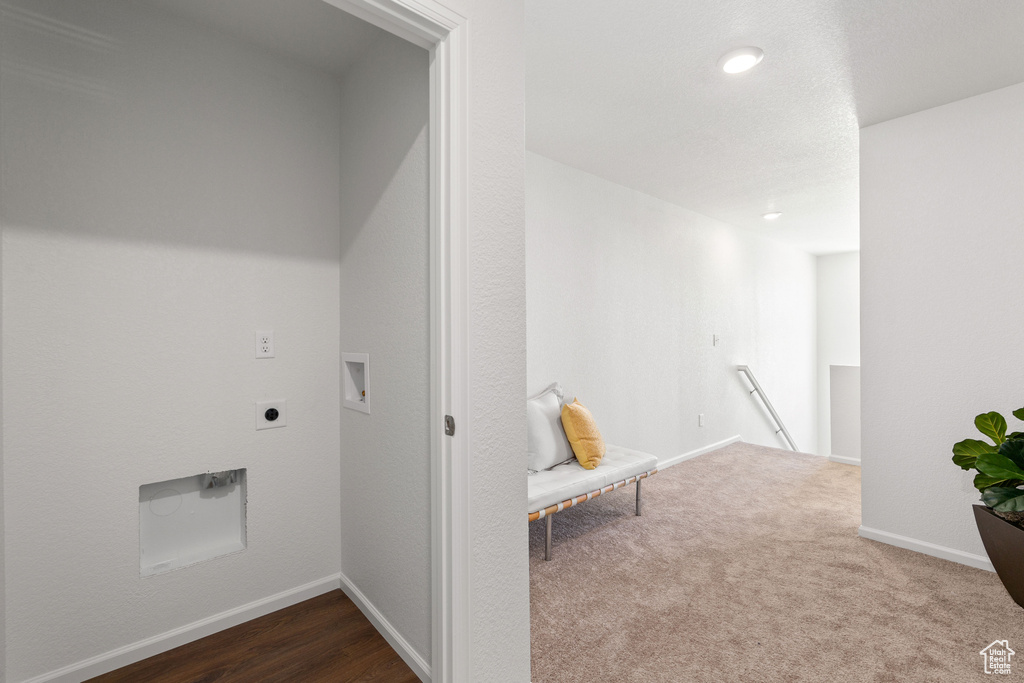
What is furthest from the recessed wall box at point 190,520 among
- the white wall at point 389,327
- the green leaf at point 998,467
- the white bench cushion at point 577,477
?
the green leaf at point 998,467

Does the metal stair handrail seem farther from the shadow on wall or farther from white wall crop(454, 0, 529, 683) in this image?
the shadow on wall

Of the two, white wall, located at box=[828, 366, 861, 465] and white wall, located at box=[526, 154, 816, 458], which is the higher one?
white wall, located at box=[526, 154, 816, 458]

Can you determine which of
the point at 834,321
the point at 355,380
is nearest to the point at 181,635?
the point at 355,380

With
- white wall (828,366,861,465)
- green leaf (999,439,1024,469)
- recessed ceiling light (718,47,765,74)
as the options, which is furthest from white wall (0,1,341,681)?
white wall (828,366,861,465)

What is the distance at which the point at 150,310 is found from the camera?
1684 millimetres

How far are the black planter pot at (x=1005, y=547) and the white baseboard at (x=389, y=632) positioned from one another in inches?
94.4

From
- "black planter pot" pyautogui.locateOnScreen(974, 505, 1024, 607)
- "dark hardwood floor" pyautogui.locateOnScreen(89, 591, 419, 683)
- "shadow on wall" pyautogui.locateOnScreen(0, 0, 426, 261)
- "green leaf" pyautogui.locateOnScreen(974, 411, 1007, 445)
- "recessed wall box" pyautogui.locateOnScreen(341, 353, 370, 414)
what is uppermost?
"shadow on wall" pyautogui.locateOnScreen(0, 0, 426, 261)

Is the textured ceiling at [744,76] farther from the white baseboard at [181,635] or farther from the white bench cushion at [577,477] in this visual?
the white baseboard at [181,635]

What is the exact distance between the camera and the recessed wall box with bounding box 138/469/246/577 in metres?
1.73

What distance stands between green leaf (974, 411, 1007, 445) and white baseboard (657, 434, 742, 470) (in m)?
2.22

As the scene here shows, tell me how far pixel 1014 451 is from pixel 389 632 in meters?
2.65

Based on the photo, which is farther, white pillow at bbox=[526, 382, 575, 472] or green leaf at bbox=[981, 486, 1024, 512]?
white pillow at bbox=[526, 382, 575, 472]

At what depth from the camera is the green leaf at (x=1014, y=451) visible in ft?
6.18

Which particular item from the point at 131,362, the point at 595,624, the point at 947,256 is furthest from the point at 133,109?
the point at 947,256
